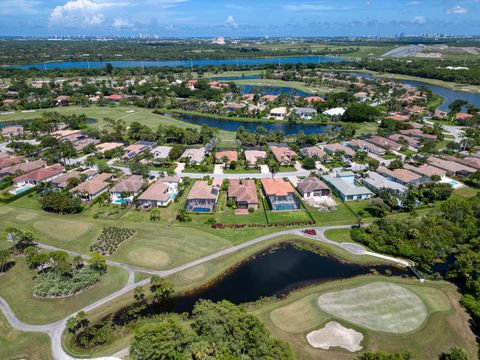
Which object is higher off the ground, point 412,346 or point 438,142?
point 438,142

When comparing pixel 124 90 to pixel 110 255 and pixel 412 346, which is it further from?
pixel 412 346

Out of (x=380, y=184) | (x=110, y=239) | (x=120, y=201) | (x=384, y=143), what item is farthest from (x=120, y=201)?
(x=384, y=143)

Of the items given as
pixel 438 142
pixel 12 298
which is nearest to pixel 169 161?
pixel 12 298

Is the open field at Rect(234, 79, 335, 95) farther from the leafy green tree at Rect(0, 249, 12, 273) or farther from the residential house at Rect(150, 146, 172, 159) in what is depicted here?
the leafy green tree at Rect(0, 249, 12, 273)

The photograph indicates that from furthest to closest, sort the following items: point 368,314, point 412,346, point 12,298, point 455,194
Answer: point 455,194 < point 12,298 < point 368,314 < point 412,346

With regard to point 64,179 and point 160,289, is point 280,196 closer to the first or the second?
point 160,289

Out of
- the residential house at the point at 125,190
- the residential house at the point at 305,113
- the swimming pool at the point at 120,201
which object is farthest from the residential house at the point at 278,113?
the swimming pool at the point at 120,201

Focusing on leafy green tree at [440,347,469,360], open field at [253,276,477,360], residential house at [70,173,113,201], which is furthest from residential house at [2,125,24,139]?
leafy green tree at [440,347,469,360]
